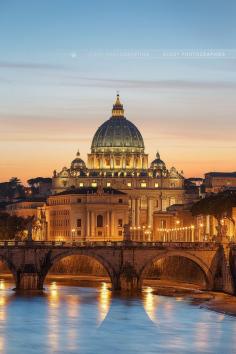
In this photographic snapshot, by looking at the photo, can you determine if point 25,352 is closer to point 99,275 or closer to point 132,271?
point 132,271

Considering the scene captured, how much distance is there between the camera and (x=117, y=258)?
145875mm

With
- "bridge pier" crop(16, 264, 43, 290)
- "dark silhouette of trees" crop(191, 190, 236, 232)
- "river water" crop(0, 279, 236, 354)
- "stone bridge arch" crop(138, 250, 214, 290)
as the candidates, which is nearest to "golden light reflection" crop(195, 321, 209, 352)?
"river water" crop(0, 279, 236, 354)

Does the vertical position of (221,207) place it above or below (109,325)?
above

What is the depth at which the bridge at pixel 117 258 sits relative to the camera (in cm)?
14475

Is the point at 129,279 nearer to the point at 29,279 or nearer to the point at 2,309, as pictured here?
the point at 29,279

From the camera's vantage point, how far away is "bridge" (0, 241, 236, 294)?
475ft

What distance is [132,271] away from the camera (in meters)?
146

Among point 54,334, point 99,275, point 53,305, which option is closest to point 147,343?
point 54,334

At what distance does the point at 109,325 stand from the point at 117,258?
1085 inches

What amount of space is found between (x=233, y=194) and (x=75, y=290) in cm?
4373

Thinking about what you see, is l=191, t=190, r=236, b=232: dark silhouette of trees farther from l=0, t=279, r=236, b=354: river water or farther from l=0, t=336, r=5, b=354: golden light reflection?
l=0, t=336, r=5, b=354: golden light reflection

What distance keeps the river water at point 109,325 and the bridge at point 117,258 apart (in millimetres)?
2053

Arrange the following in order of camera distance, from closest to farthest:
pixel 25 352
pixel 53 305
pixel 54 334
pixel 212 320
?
pixel 25 352
pixel 54 334
pixel 212 320
pixel 53 305

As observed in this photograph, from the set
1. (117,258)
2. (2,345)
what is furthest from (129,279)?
(2,345)
